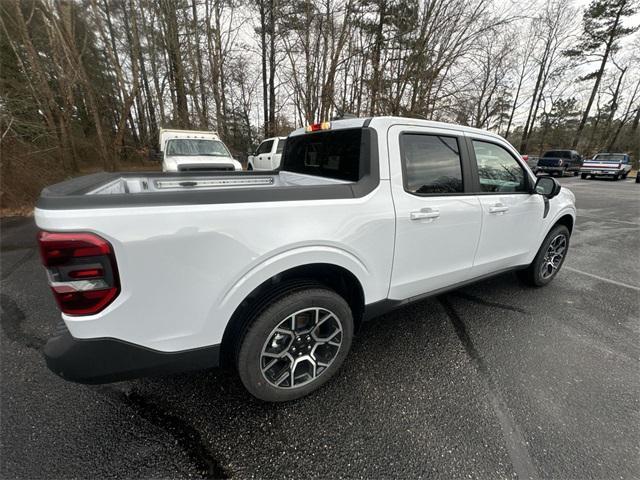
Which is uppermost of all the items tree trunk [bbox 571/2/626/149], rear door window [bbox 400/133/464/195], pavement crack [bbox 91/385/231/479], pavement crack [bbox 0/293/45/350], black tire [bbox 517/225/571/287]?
tree trunk [bbox 571/2/626/149]

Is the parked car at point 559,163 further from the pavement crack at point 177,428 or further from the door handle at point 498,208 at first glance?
the pavement crack at point 177,428

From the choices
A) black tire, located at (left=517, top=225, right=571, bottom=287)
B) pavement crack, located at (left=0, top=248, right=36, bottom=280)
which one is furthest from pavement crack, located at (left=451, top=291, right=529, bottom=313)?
pavement crack, located at (left=0, top=248, right=36, bottom=280)

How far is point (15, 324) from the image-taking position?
269 cm

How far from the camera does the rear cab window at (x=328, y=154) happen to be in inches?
83.1

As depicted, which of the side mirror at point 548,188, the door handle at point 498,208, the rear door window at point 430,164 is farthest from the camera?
the side mirror at point 548,188

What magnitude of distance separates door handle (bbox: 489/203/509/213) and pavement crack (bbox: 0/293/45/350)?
13.8 feet

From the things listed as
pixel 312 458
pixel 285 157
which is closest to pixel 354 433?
pixel 312 458

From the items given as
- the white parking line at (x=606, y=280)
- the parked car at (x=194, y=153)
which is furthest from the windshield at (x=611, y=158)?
the parked car at (x=194, y=153)

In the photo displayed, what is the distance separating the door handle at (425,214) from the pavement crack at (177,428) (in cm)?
195

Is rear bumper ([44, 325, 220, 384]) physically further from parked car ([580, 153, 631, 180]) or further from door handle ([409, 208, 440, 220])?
parked car ([580, 153, 631, 180])

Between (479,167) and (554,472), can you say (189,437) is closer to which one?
(554,472)

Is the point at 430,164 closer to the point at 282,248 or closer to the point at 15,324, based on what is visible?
the point at 282,248

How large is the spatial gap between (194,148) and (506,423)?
9.64 m

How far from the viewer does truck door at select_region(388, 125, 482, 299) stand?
2059 millimetres
